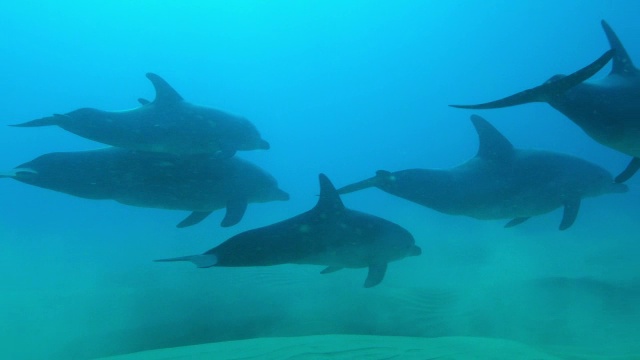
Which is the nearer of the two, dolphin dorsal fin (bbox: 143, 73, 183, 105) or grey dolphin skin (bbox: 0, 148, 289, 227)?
grey dolphin skin (bbox: 0, 148, 289, 227)

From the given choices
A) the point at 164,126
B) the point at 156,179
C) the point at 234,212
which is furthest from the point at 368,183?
the point at 156,179

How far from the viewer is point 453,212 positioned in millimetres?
7387

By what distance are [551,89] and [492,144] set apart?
2.78m

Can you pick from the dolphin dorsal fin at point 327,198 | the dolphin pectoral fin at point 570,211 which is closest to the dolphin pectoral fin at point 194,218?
the dolphin dorsal fin at point 327,198

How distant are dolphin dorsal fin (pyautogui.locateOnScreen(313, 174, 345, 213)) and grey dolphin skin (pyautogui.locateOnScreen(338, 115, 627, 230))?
38.5 inches

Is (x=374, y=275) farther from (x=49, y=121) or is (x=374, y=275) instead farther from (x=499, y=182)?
(x=49, y=121)

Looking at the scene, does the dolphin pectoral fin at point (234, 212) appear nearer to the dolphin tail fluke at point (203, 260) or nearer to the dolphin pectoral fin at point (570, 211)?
the dolphin tail fluke at point (203, 260)

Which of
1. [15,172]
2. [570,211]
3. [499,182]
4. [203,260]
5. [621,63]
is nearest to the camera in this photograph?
[203,260]

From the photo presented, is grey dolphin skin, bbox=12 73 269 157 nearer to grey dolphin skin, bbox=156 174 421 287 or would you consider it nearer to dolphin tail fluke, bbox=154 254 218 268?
grey dolphin skin, bbox=156 174 421 287

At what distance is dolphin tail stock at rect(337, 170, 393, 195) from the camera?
665cm

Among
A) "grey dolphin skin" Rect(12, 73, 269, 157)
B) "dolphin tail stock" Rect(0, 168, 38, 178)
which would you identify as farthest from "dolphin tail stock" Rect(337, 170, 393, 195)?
"dolphin tail stock" Rect(0, 168, 38, 178)

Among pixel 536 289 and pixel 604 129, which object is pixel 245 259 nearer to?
pixel 604 129

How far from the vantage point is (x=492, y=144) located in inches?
294

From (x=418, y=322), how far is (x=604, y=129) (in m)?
3.77
